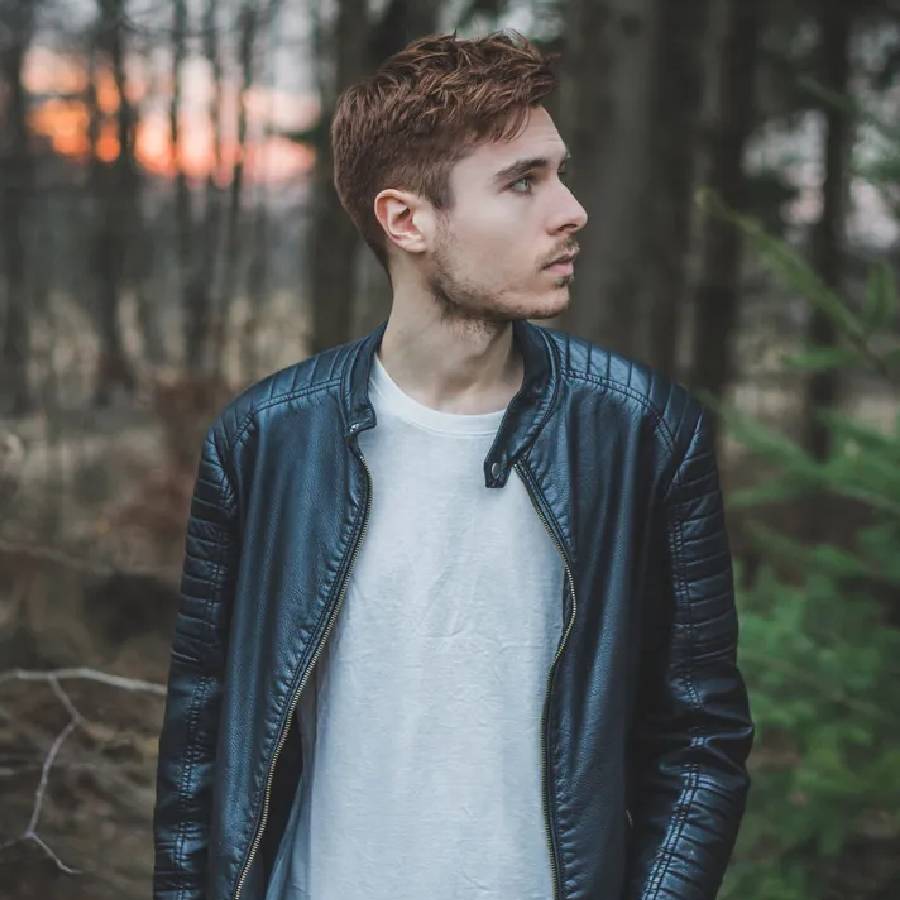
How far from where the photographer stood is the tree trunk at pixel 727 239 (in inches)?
362

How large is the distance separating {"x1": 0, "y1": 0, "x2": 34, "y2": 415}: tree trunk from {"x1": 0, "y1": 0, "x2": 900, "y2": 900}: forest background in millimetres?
58

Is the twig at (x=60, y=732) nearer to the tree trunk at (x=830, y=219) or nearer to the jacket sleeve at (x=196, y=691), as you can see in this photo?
the jacket sleeve at (x=196, y=691)

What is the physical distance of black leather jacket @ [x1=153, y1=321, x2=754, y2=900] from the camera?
193 centimetres

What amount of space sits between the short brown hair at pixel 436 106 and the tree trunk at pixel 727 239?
7415 mm

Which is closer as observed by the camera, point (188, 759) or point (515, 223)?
point (515, 223)

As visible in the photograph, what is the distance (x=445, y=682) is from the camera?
77.4 inches

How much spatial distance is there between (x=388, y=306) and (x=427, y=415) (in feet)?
35.7

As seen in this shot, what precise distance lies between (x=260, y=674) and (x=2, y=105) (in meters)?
18.2

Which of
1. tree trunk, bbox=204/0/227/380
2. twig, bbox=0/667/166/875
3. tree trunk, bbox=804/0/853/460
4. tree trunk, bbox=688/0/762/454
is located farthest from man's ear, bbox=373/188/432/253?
tree trunk, bbox=204/0/227/380

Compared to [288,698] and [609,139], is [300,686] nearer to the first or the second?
[288,698]

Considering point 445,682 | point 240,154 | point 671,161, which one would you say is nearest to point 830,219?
point 671,161

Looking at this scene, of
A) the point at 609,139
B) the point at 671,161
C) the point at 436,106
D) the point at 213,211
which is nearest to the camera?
the point at 436,106

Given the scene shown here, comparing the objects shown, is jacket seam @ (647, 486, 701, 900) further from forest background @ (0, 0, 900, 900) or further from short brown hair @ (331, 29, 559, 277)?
forest background @ (0, 0, 900, 900)

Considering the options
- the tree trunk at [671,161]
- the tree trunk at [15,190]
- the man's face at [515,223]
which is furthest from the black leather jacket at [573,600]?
the tree trunk at [15,190]
